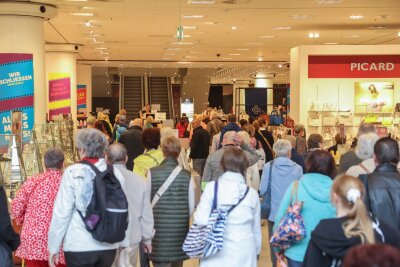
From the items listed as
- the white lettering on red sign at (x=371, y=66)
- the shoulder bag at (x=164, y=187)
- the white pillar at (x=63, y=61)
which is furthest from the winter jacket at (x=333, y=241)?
the white pillar at (x=63, y=61)

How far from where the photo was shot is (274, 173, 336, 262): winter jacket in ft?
15.0

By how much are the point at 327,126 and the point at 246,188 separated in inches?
483

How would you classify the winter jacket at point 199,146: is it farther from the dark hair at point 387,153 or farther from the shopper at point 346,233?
the shopper at point 346,233

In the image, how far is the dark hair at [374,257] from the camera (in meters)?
2.06

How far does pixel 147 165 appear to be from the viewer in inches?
272

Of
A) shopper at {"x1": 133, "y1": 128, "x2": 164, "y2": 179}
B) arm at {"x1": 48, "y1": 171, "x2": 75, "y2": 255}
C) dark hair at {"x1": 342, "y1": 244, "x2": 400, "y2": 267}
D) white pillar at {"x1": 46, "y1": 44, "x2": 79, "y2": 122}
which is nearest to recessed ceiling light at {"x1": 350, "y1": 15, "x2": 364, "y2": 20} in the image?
shopper at {"x1": 133, "y1": 128, "x2": 164, "y2": 179}

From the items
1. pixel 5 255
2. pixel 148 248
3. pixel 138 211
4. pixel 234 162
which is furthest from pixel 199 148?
pixel 5 255

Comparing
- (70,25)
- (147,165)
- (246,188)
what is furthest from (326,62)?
(246,188)

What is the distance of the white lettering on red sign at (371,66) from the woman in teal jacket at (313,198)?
12467mm

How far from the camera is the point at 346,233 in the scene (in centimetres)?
306

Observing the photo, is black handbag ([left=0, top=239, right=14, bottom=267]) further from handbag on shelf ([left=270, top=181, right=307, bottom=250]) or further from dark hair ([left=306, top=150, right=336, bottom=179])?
dark hair ([left=306, top=150, right=336, bottom=179])

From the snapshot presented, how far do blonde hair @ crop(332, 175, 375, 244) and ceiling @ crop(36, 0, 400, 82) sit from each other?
10.4 meters

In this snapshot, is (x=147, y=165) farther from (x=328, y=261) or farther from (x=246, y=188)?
(x=328, y=261)

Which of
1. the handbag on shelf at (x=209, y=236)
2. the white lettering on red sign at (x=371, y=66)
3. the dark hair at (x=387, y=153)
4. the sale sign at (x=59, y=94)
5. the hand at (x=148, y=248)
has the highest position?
the white lettering on red sign at (x=371, y=66)
